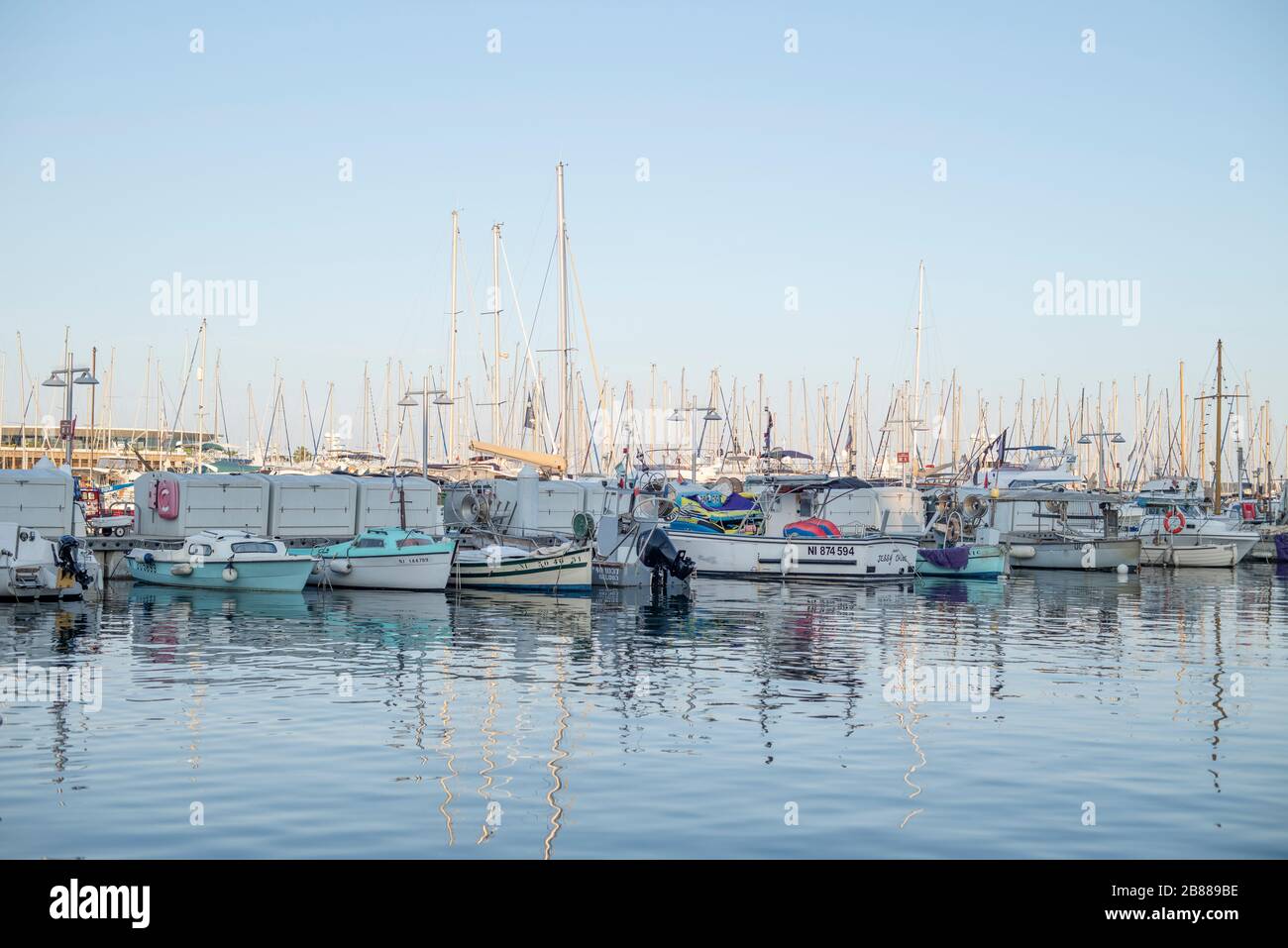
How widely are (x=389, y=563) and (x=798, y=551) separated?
1691 centimetres

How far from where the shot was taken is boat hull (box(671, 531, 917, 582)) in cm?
5594

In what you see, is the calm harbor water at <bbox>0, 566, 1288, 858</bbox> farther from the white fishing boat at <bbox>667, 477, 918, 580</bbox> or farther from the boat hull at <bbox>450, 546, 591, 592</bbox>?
the white fishing boat at <bbox>667, 477, 918, 580</bbox>

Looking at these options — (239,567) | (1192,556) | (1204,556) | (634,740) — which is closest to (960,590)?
(1192,556)

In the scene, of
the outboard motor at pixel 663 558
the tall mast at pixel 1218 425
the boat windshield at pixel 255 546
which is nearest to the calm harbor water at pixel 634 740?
the boat windshield at pixel 255 546

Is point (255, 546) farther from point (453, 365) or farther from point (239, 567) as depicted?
point (453, 365)

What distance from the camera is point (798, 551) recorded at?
185ft

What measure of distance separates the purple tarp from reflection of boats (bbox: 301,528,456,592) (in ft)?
76.7

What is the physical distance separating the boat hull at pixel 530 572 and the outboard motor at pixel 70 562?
12.1m

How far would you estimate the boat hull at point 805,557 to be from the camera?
184ft
